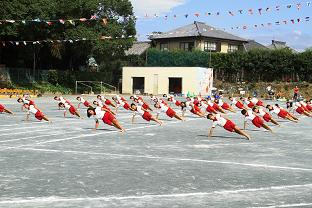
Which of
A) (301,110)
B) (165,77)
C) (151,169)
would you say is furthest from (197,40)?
(151,169)

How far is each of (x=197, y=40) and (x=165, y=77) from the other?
462 inches

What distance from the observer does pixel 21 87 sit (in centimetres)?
5178

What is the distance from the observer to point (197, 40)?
2719 inches

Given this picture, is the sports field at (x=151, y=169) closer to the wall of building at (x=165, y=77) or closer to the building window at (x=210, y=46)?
the wall of building at (x=165, y=77)

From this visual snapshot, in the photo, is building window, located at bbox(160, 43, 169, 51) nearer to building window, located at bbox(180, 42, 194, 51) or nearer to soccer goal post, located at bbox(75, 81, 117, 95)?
building window, located at bbox(180, 42, 194, 51)

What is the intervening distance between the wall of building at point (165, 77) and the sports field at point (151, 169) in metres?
38.6

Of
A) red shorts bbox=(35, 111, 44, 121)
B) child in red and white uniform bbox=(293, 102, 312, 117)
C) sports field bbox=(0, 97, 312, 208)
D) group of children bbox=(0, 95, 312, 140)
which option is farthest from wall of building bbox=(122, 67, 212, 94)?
sports field bbox=(0, 97, 312, 208)

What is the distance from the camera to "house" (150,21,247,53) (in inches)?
2726

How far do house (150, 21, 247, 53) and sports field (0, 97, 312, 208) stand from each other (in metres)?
50.4

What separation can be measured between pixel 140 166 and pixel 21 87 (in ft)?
139

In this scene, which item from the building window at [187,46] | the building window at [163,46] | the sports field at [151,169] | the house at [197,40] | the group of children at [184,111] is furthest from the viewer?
the building window at [163,46]

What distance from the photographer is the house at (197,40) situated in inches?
2726

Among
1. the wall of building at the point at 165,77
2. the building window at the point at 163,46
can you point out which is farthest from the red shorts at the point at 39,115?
the building window at the point at 163,46

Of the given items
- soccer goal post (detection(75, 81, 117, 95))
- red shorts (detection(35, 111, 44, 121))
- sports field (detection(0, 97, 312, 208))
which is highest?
soccer goal post (detection(75, 81, 117, 95))
